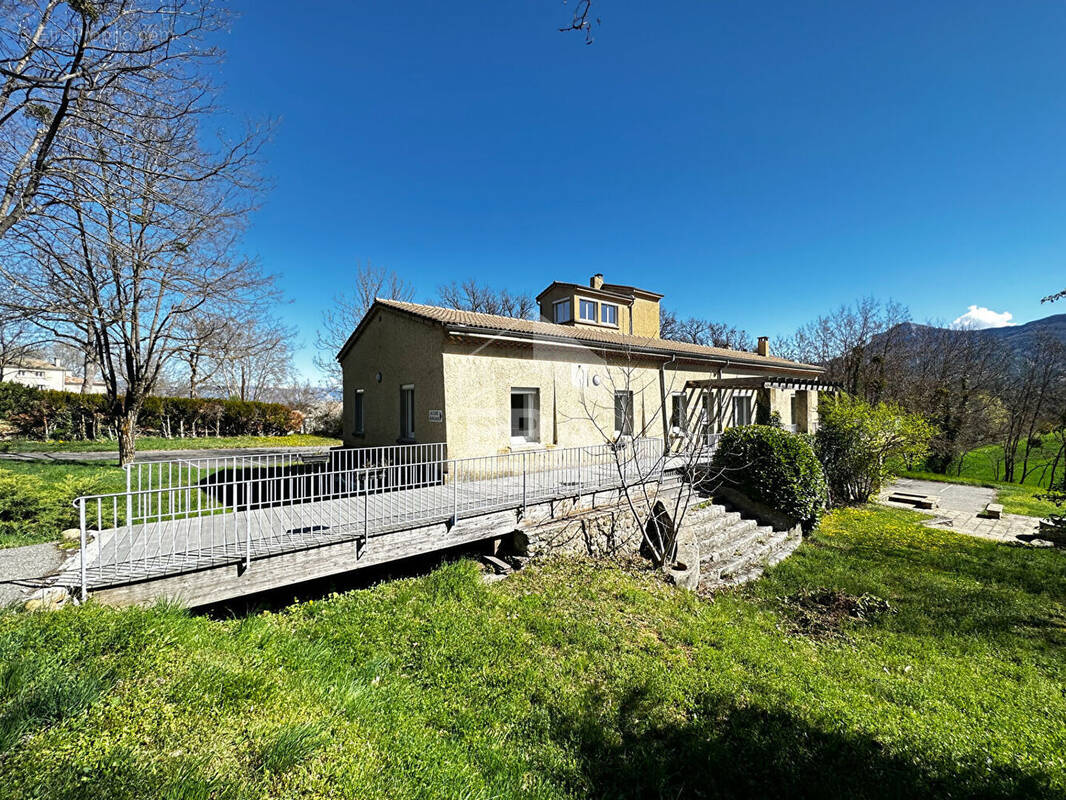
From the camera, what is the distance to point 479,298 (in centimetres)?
3606

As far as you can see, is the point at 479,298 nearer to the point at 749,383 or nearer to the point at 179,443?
the point at 179,443

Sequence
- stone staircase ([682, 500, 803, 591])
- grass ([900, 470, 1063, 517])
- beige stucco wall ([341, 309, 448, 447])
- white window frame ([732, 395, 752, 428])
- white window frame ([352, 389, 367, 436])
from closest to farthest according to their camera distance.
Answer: stone staircase ([682, 500, 803, 591]) → beige stucco wall ([341, 309, 448, 447]) → grass ([900, 470, 1063, 517]) → white window frame ([352, 389, 367, 436]) → white window frame ([732, 395, 752, 428])

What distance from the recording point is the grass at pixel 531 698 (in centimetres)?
270

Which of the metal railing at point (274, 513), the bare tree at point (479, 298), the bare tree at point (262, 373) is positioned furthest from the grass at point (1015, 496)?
the bare tree at point (262, 373)

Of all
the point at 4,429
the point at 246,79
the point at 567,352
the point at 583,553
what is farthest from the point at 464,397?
the point at 4,429

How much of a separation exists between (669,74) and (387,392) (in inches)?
415

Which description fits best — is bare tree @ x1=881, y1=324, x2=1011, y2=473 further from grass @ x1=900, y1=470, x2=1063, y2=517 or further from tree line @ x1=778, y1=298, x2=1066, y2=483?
grass @ x1=900, y1=470, x2=1063, y2=517

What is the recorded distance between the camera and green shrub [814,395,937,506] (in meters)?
13.6

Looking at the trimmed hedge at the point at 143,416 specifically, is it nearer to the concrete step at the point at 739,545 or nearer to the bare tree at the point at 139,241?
the bare tree at the point at 139,241

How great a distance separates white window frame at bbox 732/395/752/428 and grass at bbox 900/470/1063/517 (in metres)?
8.30

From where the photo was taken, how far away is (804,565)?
29.5 feet

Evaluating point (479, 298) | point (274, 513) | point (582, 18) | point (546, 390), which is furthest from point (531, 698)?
point (479, 298)

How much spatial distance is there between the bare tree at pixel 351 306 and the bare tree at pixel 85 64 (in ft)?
71.8

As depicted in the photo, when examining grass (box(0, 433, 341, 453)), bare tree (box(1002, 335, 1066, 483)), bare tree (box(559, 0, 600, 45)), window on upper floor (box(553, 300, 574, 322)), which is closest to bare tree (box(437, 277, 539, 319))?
grass (box(0, 433, 341, 453))
